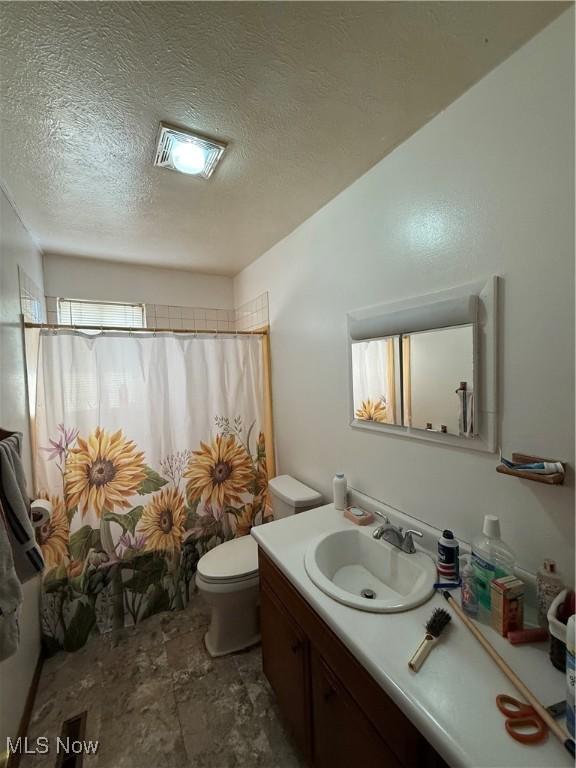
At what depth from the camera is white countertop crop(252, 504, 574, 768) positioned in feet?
1.89

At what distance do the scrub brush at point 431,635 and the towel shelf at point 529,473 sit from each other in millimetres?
428

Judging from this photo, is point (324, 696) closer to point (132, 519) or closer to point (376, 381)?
point (376, 381)

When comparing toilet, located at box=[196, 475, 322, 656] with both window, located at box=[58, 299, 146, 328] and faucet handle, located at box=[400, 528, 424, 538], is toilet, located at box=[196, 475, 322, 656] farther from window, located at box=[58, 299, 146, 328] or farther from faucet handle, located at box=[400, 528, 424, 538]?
window, located at box=[58, 299, 146, 328]

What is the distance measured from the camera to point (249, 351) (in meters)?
2.26

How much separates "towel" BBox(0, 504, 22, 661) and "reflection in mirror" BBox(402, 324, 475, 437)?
131cm

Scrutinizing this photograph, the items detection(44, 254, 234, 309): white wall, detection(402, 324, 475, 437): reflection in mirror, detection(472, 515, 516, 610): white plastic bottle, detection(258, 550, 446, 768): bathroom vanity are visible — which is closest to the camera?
detection(258, 550, 446, 768): bathroom vanity

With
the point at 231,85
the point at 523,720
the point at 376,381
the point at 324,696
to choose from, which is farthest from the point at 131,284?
the point at 523,720

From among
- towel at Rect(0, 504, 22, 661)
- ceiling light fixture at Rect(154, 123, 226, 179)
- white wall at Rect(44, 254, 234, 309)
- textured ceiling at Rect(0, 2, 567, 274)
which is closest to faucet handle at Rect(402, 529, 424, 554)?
towel at Rect(0, 504, 22, 661)

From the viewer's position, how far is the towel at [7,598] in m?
0.79

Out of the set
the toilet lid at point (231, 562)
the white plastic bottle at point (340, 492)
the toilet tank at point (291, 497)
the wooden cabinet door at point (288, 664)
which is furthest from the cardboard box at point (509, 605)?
the toilet lid at point (231, 562)

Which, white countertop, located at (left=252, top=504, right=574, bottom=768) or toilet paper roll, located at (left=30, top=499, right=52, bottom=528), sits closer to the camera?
white countertop, located at (left=252, top=504, right=574, bottom=768)

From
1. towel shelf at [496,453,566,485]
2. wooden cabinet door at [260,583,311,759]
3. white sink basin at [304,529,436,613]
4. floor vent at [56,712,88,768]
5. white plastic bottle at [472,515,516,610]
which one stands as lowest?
floor vent at [56,712,88,768]

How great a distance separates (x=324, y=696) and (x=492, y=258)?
4.72 feet

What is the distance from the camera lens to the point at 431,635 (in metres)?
0.81
